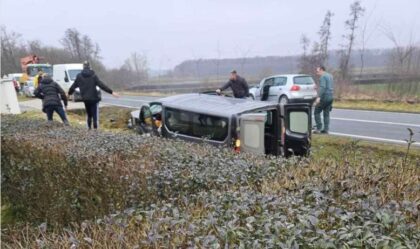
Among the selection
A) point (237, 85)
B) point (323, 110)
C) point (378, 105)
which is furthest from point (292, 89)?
point (323, 110)

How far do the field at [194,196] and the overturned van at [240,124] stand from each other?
4.59ft

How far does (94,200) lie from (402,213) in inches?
110

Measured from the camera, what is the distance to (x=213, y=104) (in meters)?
6.58

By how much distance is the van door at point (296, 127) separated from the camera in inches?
252

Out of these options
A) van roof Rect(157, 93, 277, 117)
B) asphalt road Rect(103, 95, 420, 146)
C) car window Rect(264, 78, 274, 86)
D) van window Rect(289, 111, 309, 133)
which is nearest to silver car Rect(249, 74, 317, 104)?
car window Rect(264, 78, 274, 86)

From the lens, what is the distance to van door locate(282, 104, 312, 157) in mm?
6395

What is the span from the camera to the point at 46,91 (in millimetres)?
10297

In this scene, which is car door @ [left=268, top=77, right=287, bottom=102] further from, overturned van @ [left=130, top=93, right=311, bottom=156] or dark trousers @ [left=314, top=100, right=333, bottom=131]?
overturned van @ [left=130, top=93, right=311, bottom=156]

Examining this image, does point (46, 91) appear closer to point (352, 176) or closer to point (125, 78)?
point (352, 176)

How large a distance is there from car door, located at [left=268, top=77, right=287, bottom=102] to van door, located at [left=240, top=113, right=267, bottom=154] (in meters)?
13.1

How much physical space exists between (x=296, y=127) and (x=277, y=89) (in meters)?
12.8

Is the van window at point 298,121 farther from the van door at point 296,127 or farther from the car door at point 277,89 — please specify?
the car door at point 277,89

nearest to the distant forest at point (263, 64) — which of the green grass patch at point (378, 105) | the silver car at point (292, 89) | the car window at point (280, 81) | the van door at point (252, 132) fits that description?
the car window at point (280, 81)

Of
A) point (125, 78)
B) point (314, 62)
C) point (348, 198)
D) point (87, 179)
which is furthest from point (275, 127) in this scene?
point (125, 78)
